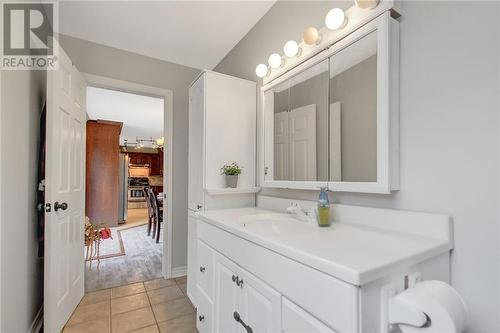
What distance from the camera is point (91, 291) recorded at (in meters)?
2.36

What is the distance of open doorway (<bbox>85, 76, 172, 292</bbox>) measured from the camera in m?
2.70

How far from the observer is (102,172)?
16.1 feet

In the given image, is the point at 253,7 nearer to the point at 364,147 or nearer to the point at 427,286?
the point at 364,147

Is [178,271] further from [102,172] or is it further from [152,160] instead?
[152,160]

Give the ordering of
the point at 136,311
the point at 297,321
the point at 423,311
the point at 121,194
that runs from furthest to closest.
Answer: the point at 121,194
the point at 136,311
the point at 297,321
the point at 423,311

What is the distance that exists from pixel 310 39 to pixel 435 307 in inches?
54.0

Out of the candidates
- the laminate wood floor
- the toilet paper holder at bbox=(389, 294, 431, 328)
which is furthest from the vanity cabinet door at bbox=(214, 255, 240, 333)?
the laminate wood floor

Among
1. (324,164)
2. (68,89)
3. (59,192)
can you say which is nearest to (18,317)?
(59,192)

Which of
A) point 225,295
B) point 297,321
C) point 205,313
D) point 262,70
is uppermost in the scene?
point 262,70

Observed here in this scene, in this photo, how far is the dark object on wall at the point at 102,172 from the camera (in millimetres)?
A: 4777

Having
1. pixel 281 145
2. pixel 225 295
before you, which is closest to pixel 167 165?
pixel 281 145

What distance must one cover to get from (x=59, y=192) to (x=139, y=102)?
291cm

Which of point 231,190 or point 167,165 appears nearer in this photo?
point 231,190

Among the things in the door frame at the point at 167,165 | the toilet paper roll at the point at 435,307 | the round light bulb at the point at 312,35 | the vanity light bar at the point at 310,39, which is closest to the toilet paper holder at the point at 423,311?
the toilet paper roll at the point at 435,307
